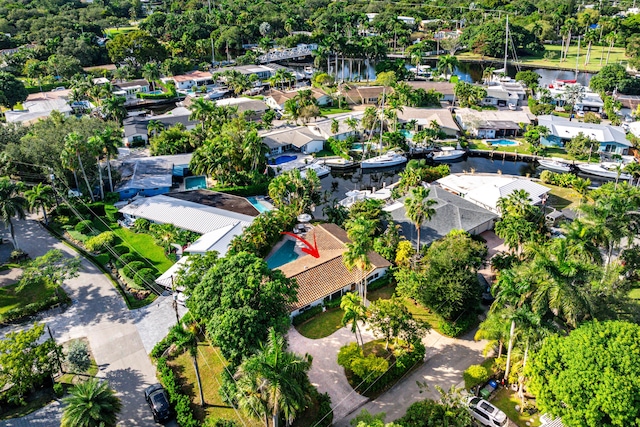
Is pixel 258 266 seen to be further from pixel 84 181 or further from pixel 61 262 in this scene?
pixel 84 181

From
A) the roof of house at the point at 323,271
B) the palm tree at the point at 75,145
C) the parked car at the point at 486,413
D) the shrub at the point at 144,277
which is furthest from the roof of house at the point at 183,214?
the parked car at the point at 486,413

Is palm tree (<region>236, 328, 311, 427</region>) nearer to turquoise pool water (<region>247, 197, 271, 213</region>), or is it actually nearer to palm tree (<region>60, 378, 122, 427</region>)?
palm tree (<region>60, 378, 122, 427</region>)

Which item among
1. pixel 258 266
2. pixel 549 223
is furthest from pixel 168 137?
pixel 549 223

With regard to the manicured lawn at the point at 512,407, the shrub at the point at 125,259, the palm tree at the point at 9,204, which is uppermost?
the palm tree at the point at 9,204

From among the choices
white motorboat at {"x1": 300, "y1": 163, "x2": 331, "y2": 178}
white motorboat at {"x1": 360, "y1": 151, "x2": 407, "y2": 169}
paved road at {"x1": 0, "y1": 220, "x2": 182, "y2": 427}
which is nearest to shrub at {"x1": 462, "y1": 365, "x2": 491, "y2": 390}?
paved road at {"x1": 0, "y1": 220, "x2": 182, "y2": 427}

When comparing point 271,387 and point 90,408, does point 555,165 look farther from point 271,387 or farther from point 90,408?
point 90,408

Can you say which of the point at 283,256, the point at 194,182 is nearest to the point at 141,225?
the point at 194,182

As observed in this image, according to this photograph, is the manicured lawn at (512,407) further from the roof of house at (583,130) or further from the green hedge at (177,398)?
the roof of house at (583,130)
